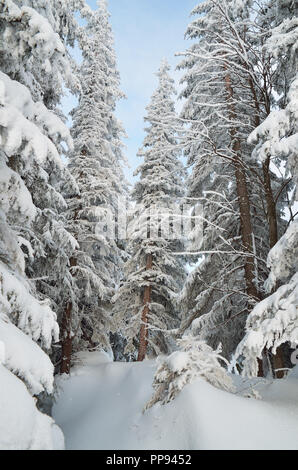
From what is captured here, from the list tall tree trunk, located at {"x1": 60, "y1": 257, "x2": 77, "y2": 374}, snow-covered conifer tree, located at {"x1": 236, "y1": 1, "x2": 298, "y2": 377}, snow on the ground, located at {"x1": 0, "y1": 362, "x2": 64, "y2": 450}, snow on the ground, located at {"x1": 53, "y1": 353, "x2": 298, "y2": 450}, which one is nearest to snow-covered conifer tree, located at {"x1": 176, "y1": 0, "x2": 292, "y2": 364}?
snow-covered conifer tree, located at {"x1": 236, "y1": 1, "x2": 298, "y2": 377}

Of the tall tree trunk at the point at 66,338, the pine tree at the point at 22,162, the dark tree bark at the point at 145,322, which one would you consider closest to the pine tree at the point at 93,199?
the tall tree trunk at the point at 66,338

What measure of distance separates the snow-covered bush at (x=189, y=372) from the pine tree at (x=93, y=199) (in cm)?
689

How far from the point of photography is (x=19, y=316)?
14.0ft

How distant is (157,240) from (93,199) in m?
3.59

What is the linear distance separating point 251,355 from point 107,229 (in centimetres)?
1083

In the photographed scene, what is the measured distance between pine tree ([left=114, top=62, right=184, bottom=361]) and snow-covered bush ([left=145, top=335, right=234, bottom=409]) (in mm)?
6957

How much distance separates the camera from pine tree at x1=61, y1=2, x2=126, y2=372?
1267cm

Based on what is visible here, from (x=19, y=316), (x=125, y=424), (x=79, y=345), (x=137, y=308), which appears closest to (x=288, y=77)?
(x=19, y=316)

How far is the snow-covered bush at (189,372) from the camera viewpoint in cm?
496

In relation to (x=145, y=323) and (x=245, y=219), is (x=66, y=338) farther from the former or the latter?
(x=245, y=219)

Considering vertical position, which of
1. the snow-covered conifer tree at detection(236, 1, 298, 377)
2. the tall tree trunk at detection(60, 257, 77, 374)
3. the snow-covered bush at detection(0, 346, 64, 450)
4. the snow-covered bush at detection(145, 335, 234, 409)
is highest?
the snow-covered conifer tree at detection(236, 1, 298, 377)

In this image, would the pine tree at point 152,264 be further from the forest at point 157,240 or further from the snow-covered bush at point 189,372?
the snow-covered bush at point 189,372

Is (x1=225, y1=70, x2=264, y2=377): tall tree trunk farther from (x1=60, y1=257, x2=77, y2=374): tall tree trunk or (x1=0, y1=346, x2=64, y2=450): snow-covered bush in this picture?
(x1=60, y1=257, x2=77, y2=374): tall tree trunk

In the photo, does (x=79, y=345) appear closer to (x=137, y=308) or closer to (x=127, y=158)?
(x=137, y=308)
